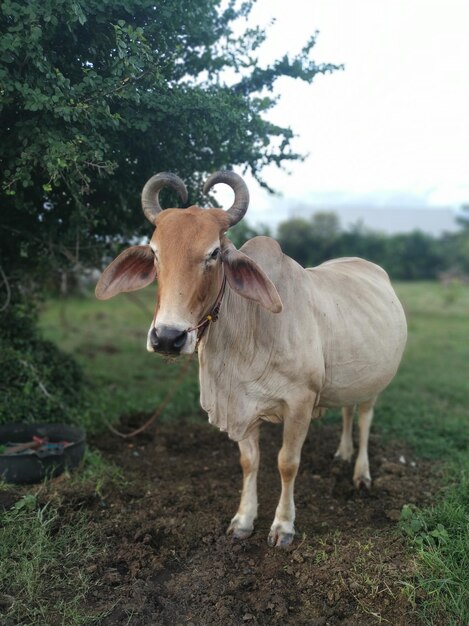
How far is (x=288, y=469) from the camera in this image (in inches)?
136

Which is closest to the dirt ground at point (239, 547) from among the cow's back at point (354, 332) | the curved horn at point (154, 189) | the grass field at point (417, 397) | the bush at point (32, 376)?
the grass field at point (417, 397)

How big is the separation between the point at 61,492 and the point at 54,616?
103cm

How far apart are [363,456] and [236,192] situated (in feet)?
8.11

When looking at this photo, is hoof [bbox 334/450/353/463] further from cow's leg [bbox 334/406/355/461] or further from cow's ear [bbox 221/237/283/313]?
cow's ear [bbox 221/237/283/313]

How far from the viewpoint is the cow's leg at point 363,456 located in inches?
170

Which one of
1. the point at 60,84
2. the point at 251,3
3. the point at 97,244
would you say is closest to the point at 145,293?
the point at 97,244

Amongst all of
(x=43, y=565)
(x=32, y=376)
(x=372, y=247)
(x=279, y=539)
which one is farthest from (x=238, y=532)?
(x=372, y=247)

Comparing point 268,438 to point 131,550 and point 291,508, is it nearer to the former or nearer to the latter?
point 291,508

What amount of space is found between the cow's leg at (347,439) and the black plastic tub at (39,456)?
2209 mm

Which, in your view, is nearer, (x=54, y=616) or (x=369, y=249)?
(x=54, y=616)

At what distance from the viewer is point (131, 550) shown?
3262 mm

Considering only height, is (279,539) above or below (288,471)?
below

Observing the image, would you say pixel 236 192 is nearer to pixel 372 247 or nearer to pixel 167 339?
pixel 167 339

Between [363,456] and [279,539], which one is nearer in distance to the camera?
[279,539]
